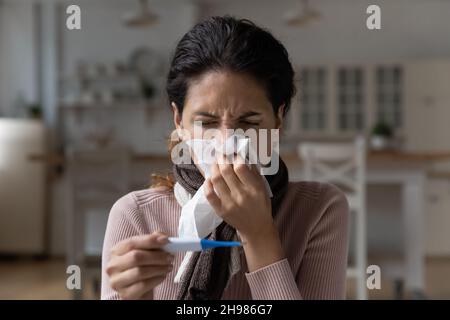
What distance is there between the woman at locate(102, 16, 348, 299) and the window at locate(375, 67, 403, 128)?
4.32 m

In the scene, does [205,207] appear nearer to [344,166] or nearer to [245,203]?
[245,203]

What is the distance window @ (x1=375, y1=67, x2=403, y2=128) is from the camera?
489 centimetres

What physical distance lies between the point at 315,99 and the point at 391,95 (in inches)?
25.7

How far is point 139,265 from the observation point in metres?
0.52

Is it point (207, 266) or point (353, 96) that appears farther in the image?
point (353, 96)

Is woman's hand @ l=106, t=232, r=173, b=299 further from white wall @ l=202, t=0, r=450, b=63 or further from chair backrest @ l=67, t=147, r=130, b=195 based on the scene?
white wall @ l=202, t=0, r=450, b=63

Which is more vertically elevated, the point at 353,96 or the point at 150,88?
the point at 150,88

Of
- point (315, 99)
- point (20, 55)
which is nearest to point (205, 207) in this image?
point (315, 99)

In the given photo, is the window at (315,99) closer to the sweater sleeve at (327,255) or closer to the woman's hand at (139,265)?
the sweater sleeve at (327,255)

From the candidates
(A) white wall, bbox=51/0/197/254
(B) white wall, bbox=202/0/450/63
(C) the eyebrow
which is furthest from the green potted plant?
(C) the eyebrow
